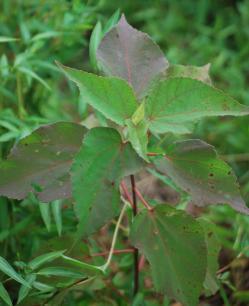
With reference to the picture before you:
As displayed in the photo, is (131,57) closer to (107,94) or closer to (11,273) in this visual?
(107,94)

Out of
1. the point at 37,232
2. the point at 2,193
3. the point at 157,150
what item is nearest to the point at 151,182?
the point at 37,232

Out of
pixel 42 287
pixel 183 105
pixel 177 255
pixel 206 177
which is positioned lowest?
pixel 42 287

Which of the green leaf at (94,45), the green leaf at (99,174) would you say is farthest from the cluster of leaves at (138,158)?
the green leaf at (94,45)

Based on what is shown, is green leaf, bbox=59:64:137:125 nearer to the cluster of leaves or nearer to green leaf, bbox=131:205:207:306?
the cluster of leaves

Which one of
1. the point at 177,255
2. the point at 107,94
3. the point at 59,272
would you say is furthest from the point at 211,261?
the point at 107,94

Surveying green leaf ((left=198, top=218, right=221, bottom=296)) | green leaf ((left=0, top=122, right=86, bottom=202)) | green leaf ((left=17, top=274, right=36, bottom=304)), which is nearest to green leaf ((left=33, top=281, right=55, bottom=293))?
green leaf ((left=17, top=274, right=36, bottom=304))

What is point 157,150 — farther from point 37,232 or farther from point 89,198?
point 37,232

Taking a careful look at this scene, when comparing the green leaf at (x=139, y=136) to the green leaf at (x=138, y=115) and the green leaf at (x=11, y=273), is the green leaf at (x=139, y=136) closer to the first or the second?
the green leaf at (x=138, y=115)
